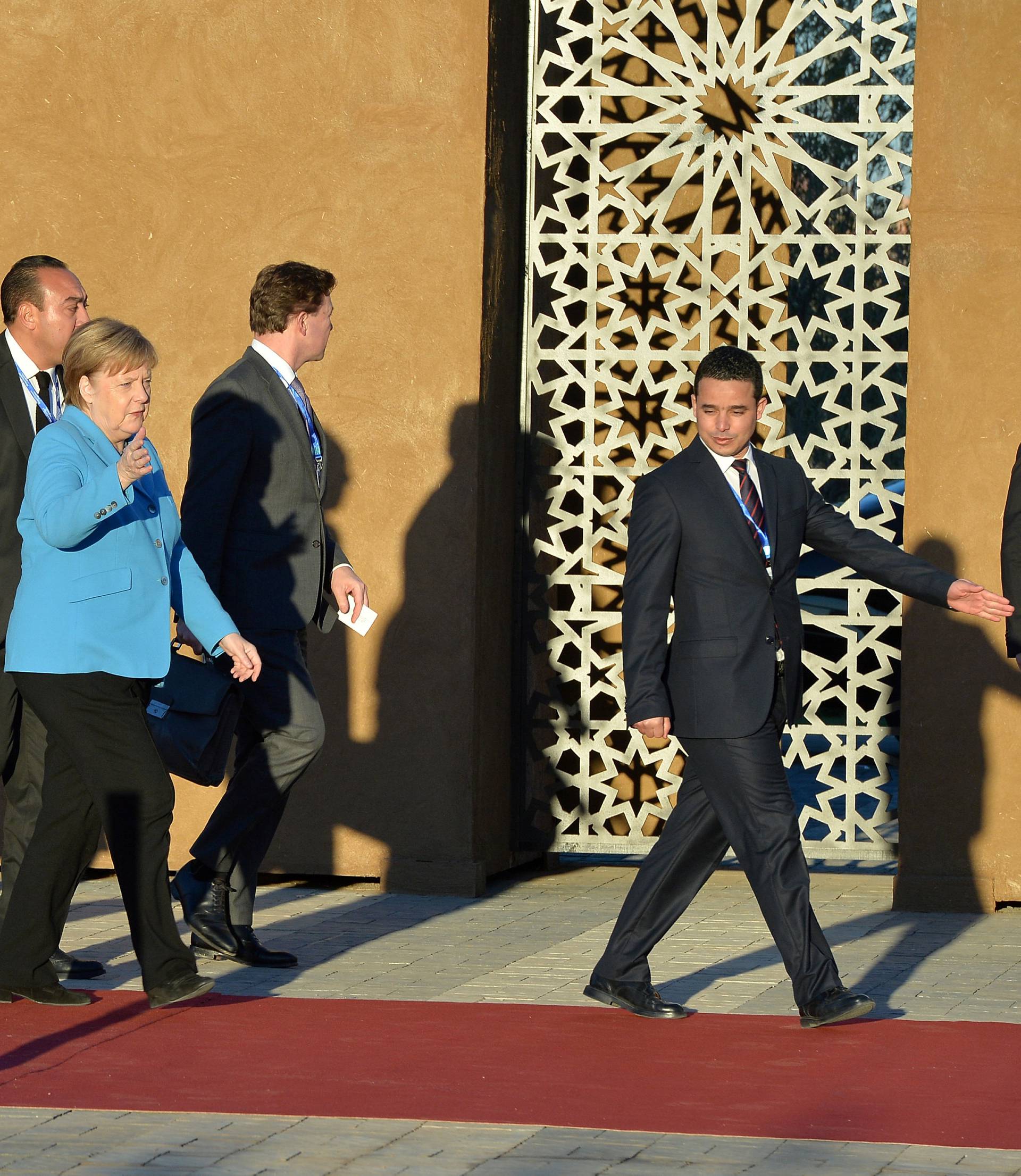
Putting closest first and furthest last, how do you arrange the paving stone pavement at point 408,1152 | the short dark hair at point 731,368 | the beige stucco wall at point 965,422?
the paving stone pavement at point 408,1152
the short dark hair at point 731,368
the beige stucco wall at point 965,422

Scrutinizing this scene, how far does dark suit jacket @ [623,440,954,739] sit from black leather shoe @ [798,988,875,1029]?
0.80 metres

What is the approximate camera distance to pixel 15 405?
6.82 m

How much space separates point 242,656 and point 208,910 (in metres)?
1.26

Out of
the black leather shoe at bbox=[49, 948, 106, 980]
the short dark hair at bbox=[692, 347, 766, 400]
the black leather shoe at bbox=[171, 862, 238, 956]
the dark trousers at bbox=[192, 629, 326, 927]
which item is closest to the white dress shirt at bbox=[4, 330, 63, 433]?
the dark trousers at bbox=[192, 629, 326, 927]

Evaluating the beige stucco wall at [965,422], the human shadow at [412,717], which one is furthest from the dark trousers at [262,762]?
the beige stucco wall at [965,422]

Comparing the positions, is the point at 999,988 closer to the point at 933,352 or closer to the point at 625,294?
the point at 933,352

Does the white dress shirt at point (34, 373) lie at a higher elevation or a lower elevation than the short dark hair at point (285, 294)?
lower

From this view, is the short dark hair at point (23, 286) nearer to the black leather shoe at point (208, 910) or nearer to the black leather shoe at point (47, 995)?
the black leather shoe at point (208, 910)

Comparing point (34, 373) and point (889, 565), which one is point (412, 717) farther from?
point (889, 565)

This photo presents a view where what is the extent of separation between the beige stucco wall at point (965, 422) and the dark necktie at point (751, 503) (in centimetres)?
216

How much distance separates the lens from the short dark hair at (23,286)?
6941 mm

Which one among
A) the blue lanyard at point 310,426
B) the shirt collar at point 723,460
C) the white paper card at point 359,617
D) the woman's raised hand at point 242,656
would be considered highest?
the blue lanyard at point 310,426

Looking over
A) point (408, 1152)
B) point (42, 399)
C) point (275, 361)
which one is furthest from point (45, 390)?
point (408, 1152)

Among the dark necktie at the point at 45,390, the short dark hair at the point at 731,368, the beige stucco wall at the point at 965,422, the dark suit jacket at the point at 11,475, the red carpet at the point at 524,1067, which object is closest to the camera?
the red carpet at the point at 524,1067
